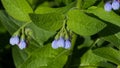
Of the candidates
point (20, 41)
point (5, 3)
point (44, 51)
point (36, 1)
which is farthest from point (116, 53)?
point (36, 1)

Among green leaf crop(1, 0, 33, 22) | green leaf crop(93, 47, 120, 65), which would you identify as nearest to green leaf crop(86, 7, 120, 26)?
green leaf crop(93, 47, 120, 65)

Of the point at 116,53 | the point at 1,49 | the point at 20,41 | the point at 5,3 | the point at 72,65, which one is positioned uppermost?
the point at 5,3

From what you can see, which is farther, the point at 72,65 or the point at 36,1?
the point at 36,1

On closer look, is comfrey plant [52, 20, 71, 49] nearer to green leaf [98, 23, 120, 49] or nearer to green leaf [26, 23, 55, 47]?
green leaf [98, 23, 120, 49]

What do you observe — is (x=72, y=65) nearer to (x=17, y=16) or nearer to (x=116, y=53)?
(x=116, y=53)

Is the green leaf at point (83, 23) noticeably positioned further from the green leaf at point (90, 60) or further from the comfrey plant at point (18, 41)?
the green leaf at point (90, 60)

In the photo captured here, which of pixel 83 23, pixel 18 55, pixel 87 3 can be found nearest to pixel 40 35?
pixel 18 55

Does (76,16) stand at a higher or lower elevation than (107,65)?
higher
